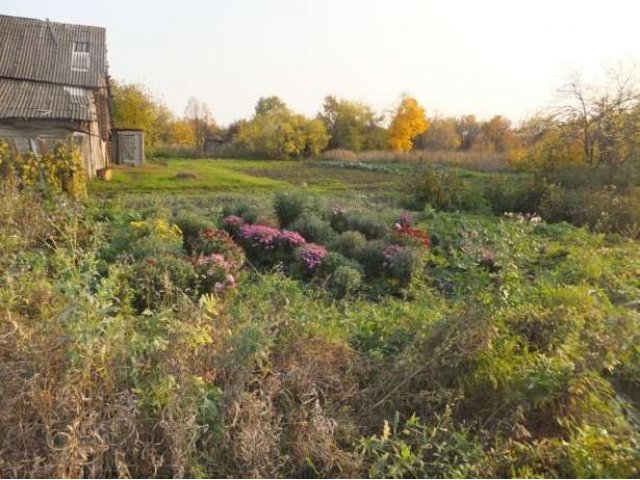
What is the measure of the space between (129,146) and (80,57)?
Answer: 5728 mm

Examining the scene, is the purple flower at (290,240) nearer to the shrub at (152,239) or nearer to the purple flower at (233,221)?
the purple flower at (233,221)

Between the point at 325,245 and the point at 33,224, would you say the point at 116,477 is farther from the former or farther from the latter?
the point at 325,245

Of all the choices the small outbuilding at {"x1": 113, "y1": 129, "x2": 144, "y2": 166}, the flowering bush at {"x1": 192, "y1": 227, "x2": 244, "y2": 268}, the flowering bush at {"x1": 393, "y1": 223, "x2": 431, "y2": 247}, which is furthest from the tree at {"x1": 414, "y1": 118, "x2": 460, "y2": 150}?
the flowering bush at {"x1": 192, "y1": 227, "x2": 244, "y2": 268}

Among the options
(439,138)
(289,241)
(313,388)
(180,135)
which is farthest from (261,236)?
(180,135)

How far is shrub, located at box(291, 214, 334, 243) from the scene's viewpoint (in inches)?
314

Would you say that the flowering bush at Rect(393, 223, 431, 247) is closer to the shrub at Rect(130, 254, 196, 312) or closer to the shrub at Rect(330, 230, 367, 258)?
the shrub at Rect(330, 230, 367, 258)

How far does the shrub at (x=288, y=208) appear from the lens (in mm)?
8828

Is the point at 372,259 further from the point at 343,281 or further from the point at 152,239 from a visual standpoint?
the point at 152,239

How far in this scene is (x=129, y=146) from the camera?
26594mm

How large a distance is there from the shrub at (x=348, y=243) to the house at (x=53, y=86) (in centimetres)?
1329

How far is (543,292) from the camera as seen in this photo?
4.32 meters

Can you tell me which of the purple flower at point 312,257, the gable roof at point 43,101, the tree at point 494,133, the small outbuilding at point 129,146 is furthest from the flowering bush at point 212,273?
the tree at point 494,133

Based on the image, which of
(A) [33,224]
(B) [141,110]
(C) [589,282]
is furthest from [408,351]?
(B) [141,110]

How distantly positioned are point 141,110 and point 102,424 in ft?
112
